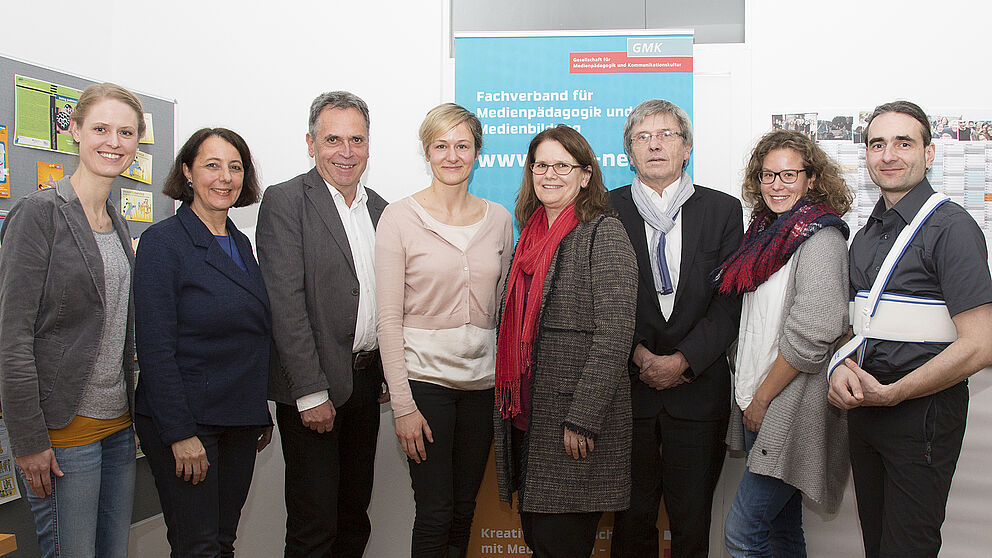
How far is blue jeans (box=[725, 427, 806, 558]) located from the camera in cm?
205

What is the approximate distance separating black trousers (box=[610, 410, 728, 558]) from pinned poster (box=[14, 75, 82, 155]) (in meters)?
2.36

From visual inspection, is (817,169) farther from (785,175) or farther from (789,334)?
(789,334)

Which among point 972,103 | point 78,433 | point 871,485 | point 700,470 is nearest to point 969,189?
point 972,103

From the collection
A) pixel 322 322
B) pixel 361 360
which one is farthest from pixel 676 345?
pixel 322 322

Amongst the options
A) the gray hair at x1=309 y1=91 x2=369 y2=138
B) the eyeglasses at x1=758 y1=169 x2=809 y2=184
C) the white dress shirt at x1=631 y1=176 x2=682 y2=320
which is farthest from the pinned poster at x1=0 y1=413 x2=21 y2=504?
the eyeglasses at x1=758 y1=169 x2=809 y2=184

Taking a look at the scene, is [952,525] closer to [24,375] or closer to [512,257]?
[512,257]

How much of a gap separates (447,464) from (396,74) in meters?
1.95

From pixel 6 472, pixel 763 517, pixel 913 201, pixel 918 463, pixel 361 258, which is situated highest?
pixel 913 201

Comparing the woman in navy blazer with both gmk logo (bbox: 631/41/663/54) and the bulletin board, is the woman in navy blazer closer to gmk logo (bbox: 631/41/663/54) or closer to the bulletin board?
the bulletin board

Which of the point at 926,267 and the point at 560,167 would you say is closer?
the point at 926,267

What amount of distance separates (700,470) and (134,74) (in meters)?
3.26

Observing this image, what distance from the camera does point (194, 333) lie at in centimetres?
186

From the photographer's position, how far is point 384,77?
3.12 meters

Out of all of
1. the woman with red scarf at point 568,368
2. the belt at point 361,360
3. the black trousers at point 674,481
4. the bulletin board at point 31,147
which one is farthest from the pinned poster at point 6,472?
the black trousers at point 674,481
